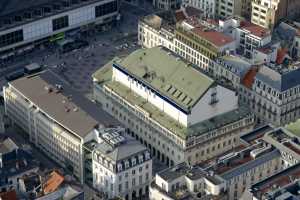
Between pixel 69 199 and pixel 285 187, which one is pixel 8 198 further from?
pixel 285 187

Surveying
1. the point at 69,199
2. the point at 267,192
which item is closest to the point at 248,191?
the point at 267,192

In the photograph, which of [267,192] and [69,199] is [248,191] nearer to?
[267,192]

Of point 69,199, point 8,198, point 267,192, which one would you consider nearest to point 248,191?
point 267,192

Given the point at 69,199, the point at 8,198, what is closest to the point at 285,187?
the point at 69,199

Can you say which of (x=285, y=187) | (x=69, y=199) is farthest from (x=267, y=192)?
(x=69, y=199)

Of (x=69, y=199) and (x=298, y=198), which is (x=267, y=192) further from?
(x=69, y=199)

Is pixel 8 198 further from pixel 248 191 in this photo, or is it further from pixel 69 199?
pixel 248 191
